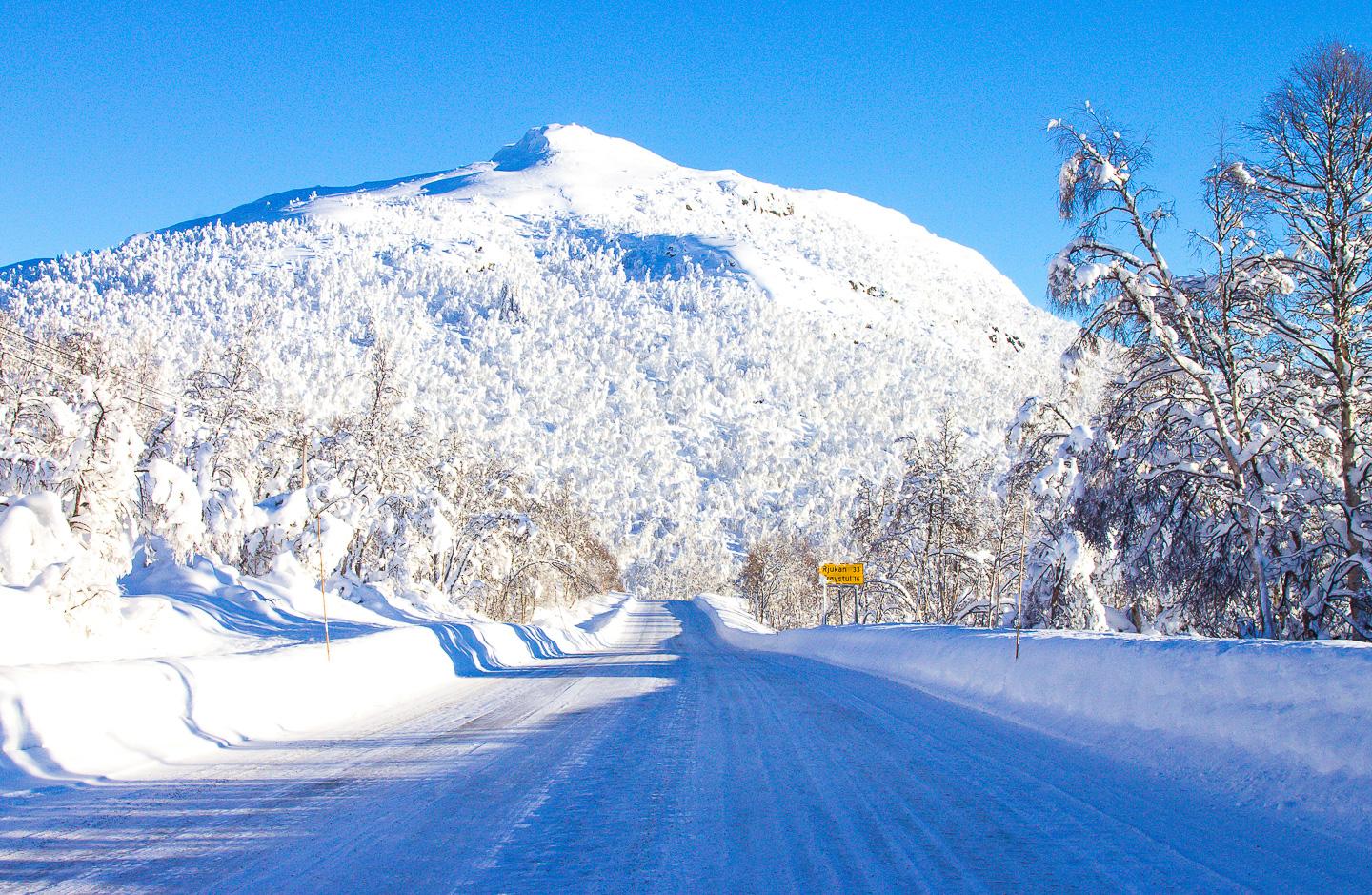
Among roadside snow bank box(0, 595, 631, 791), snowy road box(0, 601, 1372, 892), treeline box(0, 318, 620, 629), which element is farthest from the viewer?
treeline box(0, 318, 620, 629)

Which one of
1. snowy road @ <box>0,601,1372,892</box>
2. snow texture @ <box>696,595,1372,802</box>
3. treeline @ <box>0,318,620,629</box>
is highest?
treeline @ <box>0,318,620,629</box>

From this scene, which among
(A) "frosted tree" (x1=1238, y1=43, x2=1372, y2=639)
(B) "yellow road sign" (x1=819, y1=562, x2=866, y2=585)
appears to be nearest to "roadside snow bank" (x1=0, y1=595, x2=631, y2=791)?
(A) "frosted tree" (x1=1238, y1=43, x2=1372, y2=639)

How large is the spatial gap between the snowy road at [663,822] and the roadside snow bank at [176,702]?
0.63 metres

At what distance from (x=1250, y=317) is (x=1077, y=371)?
8.03ft

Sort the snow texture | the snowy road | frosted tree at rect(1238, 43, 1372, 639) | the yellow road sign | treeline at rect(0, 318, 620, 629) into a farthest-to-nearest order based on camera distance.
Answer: the yellow road sign
treeline at rect(0, 318, 620, 629)
frosted tree at rect(1238, 43, 1372, 639)
the snow texture
the snowy road

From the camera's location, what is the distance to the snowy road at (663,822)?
14.3 ft

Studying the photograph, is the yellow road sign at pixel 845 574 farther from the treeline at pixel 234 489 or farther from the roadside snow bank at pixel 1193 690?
the roadside snow bank at pixel 1193 690

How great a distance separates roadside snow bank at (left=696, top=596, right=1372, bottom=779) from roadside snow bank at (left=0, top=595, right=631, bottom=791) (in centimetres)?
881

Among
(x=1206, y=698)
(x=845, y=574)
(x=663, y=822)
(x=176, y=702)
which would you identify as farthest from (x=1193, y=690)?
(x=845, y=574)

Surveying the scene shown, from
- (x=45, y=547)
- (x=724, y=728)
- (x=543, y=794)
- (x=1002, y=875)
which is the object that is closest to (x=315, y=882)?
(x=543, y=794)

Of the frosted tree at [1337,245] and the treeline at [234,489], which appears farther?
the treeline at [234,489]

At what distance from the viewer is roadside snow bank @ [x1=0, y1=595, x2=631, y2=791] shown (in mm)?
6699

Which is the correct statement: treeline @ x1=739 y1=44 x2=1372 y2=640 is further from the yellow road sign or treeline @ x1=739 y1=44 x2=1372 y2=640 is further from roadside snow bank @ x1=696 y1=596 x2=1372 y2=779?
the yellow road sign

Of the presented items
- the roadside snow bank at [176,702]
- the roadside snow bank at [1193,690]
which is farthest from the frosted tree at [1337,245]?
the roadside snow bank at [176,702]
